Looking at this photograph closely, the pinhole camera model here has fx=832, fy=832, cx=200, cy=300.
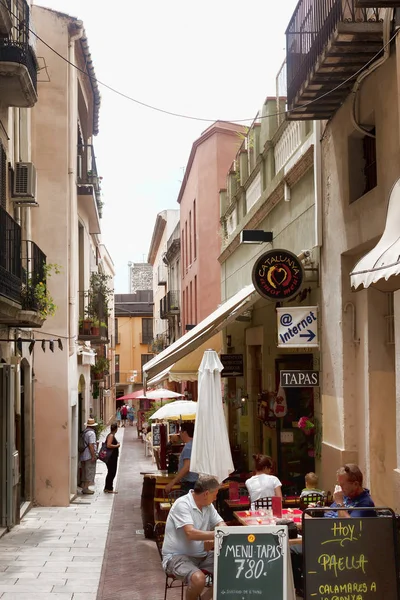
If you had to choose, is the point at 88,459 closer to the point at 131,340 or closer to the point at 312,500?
the point at 312,500

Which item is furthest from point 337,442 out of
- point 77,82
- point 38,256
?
point 77,82

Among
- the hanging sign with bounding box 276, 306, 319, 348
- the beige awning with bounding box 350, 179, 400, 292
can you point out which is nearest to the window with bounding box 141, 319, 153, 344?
the hanging sign with bounding box 276, 306, 319, 348

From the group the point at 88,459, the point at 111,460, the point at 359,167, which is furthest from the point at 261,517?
the point at 88,459

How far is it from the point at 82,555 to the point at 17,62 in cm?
751

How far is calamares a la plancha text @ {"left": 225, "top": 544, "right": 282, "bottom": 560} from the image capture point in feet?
22.7

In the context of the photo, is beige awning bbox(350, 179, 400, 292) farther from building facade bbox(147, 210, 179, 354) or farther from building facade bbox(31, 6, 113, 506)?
building facade bbox(147, 210, 179, 354)

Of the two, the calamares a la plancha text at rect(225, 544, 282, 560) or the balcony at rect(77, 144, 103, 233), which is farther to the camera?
the balcony at rect(77, 144, 103, 233)

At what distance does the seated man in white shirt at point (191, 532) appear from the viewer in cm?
778

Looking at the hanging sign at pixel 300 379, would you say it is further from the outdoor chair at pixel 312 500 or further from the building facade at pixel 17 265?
the building facade at pixel 17 265

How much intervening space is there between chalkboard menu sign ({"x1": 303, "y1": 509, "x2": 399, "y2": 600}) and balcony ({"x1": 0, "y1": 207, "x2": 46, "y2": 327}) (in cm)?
648

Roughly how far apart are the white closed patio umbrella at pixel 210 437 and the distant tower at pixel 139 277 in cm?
7696

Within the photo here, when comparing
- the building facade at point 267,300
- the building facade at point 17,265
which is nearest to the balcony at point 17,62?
the building facade at point 17,265

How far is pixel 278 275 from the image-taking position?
11672 millimetres

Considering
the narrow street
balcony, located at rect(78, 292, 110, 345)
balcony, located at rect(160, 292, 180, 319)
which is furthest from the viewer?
balcony, located at rect(160, 292, 180, 319)
